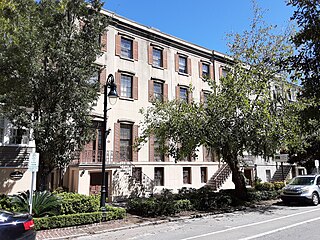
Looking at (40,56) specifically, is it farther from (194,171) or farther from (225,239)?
(194,171)

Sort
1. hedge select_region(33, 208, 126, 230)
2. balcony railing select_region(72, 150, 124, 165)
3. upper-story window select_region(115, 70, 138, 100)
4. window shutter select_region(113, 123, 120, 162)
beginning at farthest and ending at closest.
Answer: upper-story window select_region(115, 70, 138, 100) < window shutter select_region(113, 123, 120, 162) < balcony railing select_region(72, 150, 124, 165) < hedge select_region(33, 208, 126, 230)

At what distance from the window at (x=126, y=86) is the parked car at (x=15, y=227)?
48.9 ft

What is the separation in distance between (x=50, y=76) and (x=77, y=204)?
18.8 feet

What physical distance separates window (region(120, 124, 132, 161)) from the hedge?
842 cm

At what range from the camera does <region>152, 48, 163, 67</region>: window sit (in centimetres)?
2334

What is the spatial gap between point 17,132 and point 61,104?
4300 millimetres

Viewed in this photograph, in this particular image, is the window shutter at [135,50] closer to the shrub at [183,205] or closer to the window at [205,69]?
the window at [205,69]

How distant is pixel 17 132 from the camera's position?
15102 mm

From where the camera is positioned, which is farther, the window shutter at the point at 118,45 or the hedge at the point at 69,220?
the window shutter at the point at 118,45

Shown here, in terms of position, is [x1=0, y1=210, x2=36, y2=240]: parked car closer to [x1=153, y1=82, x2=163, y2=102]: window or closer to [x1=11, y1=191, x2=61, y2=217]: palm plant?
[x1=11, y1=191, x2=61, y2=217]: palm plant

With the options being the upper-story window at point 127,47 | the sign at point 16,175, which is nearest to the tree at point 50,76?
the sign at point 16,175

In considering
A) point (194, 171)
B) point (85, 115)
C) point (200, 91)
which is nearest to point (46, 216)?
point (85, 115)

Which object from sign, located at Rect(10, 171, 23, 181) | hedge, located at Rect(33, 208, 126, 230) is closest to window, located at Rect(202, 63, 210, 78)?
sign, located at Rect(10, 171, 23, 181)

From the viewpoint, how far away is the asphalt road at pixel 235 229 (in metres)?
8.88
